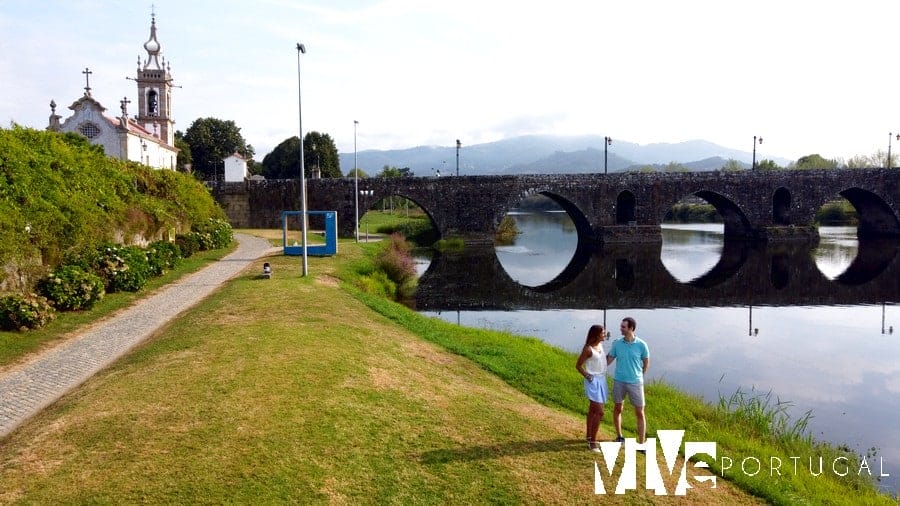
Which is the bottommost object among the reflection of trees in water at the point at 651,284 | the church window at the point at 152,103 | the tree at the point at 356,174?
the reflection of trees in water at the point at 651,284

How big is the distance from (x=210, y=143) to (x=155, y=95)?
24653 mm

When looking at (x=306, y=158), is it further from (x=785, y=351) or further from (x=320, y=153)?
(x=785, y=351)

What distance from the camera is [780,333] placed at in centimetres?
2105

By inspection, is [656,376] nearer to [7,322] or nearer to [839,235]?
[7,322]

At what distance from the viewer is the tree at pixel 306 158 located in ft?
290

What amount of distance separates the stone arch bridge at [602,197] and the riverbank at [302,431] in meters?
38.8

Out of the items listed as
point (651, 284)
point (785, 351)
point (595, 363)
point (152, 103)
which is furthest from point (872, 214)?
point (152, 103)

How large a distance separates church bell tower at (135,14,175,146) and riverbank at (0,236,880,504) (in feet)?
171

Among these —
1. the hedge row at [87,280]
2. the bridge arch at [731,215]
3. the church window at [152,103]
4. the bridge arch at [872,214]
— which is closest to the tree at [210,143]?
the church window at [152,103]

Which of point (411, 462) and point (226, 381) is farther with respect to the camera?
point (226, 381)

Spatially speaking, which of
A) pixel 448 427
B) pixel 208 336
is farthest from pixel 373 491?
pixel 208 336

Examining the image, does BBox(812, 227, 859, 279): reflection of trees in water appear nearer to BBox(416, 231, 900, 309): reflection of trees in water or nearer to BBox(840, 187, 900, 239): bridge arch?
BBox(416, 231, 900, 309): reflection of trees in water

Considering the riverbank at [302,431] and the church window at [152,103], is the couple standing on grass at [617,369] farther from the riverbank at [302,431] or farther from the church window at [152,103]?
the church window at [152,103]

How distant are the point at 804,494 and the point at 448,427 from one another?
16.5 ft
